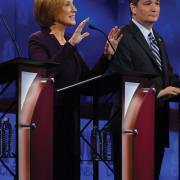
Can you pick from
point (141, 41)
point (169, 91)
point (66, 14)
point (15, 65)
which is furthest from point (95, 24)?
point (15, 65)

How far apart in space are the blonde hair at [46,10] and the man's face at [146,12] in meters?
0.67

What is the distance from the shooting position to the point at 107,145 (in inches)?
142

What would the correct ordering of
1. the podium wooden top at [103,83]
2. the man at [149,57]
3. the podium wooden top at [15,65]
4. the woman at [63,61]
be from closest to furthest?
the podium wooden top at [15,65]
the podium wooden top at [103,83]
the woman at [63,61]
the man at [149,57]

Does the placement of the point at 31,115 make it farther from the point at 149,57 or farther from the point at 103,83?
the point at 149,57

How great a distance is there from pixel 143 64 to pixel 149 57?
0.07 m

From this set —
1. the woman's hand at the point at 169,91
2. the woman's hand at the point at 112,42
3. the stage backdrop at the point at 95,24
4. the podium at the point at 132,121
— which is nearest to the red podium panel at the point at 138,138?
the podium at the point at 132,121

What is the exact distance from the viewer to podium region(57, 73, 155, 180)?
3383 mm

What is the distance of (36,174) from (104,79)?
640 mm

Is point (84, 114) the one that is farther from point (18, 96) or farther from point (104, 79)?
point (18, 96)

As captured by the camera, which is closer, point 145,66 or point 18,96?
point 18,96

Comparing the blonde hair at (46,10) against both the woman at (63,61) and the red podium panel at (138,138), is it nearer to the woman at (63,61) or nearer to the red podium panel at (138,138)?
the woman at (63,61)

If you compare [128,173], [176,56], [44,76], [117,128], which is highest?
[176,56]

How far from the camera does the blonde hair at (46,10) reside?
12.3ft

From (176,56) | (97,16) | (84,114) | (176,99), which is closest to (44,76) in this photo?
(176,99)
